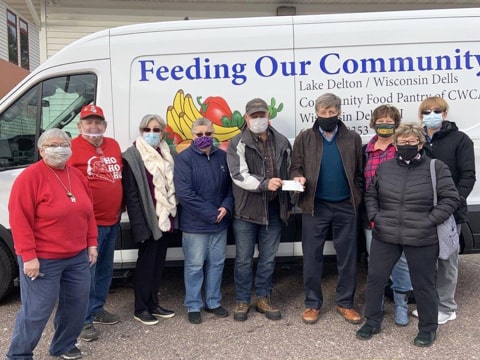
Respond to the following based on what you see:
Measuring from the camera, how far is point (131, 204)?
3.57m

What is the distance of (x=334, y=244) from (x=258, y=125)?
3.73 ft

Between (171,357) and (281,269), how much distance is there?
2.18m

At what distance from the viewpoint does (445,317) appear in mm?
3766

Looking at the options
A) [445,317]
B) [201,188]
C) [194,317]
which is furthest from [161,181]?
[445,317]

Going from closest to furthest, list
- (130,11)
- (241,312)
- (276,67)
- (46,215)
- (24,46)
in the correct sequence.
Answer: (46,215) → (241,312) → (276,67) → (130,11) → (24,46)

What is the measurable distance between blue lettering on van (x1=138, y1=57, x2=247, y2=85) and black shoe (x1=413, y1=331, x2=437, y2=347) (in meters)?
2.42

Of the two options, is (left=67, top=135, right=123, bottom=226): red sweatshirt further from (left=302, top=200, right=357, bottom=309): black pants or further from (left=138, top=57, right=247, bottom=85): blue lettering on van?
(left=302, top=200, right=357, bottom=309): black pants

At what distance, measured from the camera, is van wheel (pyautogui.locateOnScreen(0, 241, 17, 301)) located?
13.3 ft

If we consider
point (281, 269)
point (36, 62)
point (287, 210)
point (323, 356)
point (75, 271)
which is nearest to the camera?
point (75, 271)

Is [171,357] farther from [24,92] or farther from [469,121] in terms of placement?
[469,121]

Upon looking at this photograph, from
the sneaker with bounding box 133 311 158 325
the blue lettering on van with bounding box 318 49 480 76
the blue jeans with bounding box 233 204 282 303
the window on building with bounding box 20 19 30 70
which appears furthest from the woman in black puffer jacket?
the window on building with bounding box 20 19 30 70

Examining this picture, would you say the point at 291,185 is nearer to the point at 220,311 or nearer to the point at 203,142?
the point at 203,142

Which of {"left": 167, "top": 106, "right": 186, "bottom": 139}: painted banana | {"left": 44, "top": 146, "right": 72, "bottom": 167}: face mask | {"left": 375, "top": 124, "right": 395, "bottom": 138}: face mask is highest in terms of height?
{"left": 167, "top": 106, "right": 186, "bottom": 139}: painted banana

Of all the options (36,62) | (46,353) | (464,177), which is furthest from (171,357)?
(36,62)
